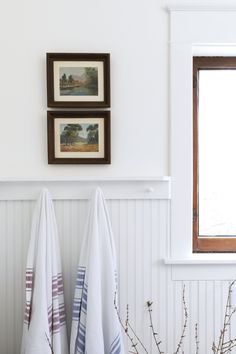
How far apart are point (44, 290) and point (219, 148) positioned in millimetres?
929

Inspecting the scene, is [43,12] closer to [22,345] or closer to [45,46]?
[45,46]

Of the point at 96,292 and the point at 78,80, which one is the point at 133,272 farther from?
the point at 78,80

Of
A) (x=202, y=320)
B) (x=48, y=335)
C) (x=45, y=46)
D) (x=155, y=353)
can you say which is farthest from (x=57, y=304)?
(x=45, y=46)

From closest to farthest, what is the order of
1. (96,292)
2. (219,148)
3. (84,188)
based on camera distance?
(96,292)
(84,188)
(219,148)

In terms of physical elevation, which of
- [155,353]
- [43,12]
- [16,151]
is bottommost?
[155,353]

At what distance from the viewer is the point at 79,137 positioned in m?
1.73

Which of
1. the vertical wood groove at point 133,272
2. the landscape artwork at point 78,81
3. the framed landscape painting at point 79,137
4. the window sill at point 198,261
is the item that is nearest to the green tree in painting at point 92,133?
the framed landscape painting at point 79,137

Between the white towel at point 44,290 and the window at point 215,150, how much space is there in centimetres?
62

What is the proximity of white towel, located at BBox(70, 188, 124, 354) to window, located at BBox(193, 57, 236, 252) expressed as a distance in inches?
17.5

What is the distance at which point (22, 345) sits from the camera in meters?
1.62

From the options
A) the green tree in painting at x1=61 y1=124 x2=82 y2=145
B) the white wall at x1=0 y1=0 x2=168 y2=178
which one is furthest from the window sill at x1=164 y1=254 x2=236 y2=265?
the green tree in painting at x1=61 y1=124 x2=82 y2=145

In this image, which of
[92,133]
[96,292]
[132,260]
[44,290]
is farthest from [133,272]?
[92,133]

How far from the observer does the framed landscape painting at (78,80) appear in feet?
5.57

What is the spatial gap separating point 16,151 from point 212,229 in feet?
2.92
